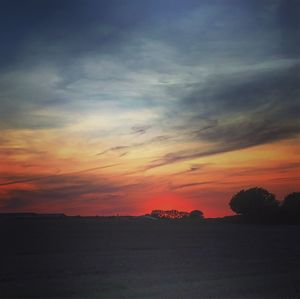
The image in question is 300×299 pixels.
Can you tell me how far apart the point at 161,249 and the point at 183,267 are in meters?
12.6

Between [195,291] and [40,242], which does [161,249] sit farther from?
[195,291]

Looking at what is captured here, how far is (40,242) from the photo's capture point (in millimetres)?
51844

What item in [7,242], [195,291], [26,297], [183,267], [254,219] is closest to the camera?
[26,297]

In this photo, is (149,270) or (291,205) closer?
(149,270)

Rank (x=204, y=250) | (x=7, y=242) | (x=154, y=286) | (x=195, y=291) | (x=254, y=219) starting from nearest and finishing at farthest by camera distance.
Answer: (x=195, y=291) → (x=154, y=286) → (x=204, y=250) → (x=7, y=242) → (x=254, y=219)

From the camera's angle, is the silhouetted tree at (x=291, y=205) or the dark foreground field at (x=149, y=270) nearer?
the dark foreground field at (x=149, y=270)

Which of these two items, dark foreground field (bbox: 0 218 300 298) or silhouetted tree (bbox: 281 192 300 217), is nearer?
dark foreground field (bbox: 0 218 300 298)

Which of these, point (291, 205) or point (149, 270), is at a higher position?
point (291, 205)

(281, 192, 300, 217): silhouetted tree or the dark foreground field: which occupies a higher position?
(281, 192, 300, 217): silhouetted tree

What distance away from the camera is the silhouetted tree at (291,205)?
10085 cm

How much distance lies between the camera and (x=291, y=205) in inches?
4134

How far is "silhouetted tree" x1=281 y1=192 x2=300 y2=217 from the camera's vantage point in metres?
101

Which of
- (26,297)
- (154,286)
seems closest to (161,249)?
(154,286)

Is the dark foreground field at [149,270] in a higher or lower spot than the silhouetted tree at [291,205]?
lower
